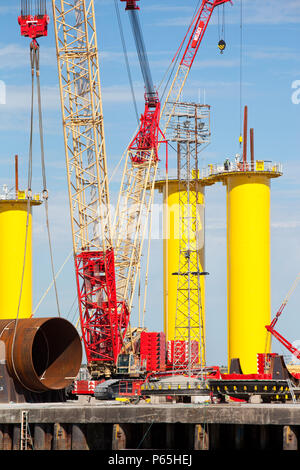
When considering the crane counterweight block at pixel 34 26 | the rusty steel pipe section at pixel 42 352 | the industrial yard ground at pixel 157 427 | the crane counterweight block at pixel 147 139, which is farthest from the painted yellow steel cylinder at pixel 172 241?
the industrial yard ground at pixel 157 427

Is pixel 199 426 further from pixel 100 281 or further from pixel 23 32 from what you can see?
pixel 100 281

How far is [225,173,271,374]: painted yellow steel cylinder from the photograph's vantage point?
9169 cm

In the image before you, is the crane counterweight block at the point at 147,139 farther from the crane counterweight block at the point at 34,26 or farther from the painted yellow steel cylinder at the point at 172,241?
the crane counterweight block at the point at 34,26

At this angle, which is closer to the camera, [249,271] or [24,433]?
[24,433]

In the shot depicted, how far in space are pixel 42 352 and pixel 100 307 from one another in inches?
911

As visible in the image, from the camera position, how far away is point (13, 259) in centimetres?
11156

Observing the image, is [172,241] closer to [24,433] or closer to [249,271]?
[249,271]

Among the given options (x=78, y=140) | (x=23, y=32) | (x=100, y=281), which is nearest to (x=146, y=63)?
(x=78, y=140)

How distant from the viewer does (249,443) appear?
44.8 m

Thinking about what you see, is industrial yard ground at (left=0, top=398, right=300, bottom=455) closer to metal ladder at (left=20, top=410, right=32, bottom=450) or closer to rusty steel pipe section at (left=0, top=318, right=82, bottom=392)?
metal ladder at (left=20, top=410, right=32, bottom=450)

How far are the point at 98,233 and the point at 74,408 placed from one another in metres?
42.1

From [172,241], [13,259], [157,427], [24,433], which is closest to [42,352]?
[24,433]

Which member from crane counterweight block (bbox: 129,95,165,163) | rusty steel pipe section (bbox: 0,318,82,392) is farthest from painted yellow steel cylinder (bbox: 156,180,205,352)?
rusty steel pipe section (bbox: 0,318,82,392)

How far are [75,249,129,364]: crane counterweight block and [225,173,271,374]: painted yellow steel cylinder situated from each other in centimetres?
1074
